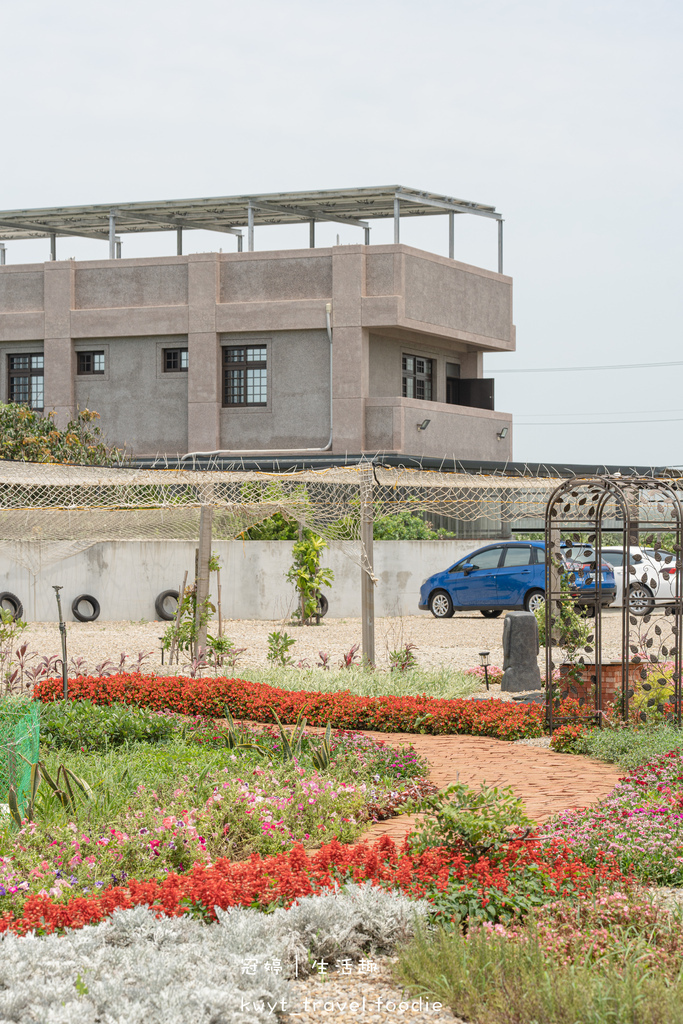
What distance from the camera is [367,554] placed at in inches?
456

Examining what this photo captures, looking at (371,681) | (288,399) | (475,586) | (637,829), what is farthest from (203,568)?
(288,399)

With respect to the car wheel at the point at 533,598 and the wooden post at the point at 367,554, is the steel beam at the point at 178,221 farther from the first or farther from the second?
the wooden post at the point at 367,554

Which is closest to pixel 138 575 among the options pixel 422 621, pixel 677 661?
pixel 422 621

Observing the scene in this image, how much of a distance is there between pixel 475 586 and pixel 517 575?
2.68 feet


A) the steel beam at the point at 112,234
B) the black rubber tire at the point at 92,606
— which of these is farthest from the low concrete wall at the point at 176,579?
the steel beam at the point at 112,234

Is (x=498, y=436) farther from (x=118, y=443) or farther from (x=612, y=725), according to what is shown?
(x=612, y=725)

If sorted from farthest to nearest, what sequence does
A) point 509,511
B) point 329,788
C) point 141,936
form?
point 509,511
point 329,788
point 141,936

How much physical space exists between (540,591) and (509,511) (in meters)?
5.99

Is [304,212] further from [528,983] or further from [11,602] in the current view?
[528,983]

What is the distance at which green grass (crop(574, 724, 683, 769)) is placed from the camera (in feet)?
25.7

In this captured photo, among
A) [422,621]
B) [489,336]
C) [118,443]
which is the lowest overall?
[422,621]

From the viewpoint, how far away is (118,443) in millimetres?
28094

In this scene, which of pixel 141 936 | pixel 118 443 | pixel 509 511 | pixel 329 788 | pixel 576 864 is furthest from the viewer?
pixel 118 443

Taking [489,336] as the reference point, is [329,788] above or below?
below
